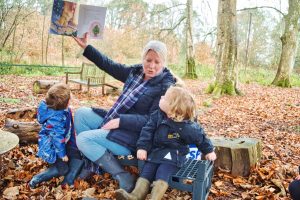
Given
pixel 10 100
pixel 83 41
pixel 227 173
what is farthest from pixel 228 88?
pixel 83 41

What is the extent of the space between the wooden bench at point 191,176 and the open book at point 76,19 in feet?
5.01

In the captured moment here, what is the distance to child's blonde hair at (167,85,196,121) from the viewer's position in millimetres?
3006

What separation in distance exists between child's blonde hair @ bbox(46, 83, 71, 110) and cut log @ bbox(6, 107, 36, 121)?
9.07ft

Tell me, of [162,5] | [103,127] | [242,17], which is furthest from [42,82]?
[242,17]

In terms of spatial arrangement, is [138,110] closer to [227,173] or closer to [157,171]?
[157,171]

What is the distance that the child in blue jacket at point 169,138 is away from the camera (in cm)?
302

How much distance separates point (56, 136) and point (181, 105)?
1.40 meters

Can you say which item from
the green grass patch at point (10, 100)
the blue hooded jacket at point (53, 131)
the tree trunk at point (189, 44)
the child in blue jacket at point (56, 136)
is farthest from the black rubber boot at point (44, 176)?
the tree trunk at point (189, 44)

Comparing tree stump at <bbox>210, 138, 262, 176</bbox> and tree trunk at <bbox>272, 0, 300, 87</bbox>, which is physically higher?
tree trunk at <bbox>272, 0, 300, 87</bbox>

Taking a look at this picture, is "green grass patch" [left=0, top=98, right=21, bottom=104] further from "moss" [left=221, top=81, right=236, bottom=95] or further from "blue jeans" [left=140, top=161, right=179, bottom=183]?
"moss" [left=221, top=81, right=236, bottom=95]

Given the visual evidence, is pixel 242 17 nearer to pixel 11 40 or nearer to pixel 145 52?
pixel 11 40

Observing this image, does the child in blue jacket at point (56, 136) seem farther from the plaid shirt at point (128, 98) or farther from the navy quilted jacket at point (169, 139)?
the navy quilted jacket at point (169, 139)

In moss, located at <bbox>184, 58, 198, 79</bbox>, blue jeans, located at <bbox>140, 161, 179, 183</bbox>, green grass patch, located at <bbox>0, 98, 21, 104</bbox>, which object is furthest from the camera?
moss, located at <bbox>184, 58, 198, 79</bbox>

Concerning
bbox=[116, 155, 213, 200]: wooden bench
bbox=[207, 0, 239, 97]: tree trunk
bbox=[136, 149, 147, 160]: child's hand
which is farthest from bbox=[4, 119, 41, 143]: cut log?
bbox=[207, 0, 239, 97]: tree trunk
